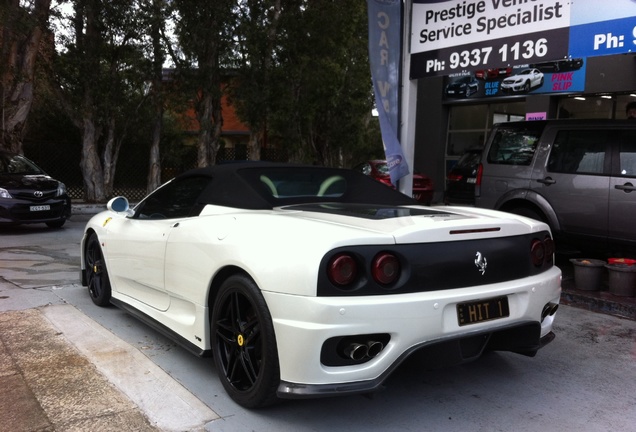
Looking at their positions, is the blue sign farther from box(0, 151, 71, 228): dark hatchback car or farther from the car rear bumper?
box(0, 151, 71, 228): dark hatchback car

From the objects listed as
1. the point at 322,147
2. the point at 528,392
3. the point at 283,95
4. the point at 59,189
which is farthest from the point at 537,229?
the point at 322,147

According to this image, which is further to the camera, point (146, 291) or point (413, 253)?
point (146, 291)

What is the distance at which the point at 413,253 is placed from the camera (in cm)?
280

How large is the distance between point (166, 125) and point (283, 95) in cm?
622

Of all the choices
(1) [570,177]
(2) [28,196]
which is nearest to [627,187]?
(1) [570,177]

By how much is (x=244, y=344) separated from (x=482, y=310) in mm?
1329

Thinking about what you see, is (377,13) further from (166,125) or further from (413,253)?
(166,125)

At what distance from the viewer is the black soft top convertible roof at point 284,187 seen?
365cm

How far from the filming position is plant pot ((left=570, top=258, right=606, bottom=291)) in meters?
5.73

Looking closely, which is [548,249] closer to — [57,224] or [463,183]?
[463,183]

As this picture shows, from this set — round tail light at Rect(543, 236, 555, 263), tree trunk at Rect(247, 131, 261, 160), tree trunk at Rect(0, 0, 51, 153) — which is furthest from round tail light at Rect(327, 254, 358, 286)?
tree trunk at Rect(247, 131, 261, 160)

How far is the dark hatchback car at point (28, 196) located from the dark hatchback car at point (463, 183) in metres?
7.44

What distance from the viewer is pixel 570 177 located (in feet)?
21.1

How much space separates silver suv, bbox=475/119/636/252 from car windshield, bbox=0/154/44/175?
891cm
